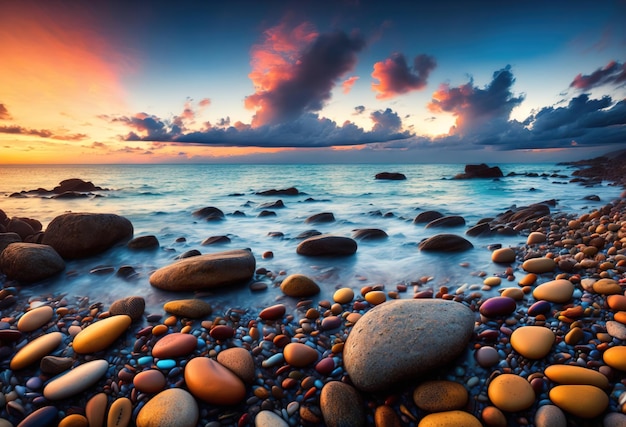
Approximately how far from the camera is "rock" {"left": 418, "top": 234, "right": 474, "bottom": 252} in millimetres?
5301

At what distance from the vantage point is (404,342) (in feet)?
7.44

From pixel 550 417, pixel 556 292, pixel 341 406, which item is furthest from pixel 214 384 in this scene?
pixel 556 292

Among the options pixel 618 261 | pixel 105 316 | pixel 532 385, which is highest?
pixel 618 261

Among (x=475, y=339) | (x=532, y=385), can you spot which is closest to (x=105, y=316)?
(x=475, y=339)

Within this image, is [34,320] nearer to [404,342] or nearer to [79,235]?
[79,235]

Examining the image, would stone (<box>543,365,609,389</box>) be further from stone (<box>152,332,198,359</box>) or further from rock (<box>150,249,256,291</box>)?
rock (<box>150,249,256,291</box>)

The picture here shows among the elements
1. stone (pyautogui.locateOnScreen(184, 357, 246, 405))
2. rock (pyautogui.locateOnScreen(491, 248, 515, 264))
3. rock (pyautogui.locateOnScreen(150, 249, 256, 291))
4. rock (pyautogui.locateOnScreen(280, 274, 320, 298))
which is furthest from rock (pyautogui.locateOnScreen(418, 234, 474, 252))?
stone (pyautogui.locateOnScreen(184, 357, 246, 405))

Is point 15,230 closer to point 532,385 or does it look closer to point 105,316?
point 105,316

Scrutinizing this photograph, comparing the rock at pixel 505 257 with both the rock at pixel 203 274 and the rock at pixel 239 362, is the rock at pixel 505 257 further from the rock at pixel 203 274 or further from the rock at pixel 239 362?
the rock at pixel 239 362

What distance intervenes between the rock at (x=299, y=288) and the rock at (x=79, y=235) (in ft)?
13.4

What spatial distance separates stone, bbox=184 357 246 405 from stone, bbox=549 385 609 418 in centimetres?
202

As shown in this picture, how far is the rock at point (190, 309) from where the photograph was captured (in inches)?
122

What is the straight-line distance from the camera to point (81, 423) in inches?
75.9

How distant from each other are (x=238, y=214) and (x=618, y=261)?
30.7ft
